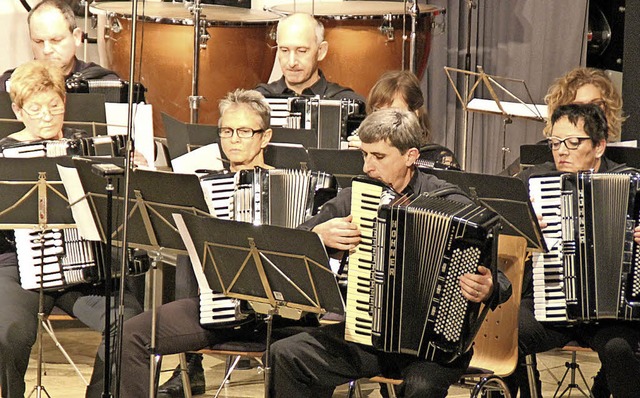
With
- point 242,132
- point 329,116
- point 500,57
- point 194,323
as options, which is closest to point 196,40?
point 329,116

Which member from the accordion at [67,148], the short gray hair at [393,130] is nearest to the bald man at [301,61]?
the accordion at [67,148]

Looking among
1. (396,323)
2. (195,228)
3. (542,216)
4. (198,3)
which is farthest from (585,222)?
(198,3)

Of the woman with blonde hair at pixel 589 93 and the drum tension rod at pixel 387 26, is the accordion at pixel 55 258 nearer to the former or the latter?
the woman with blonde hair at pixel 589 93

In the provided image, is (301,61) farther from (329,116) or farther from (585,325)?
(585,325)

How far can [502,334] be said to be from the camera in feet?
13.9

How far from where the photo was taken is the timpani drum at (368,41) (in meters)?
7.11

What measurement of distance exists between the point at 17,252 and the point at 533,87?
474 cm

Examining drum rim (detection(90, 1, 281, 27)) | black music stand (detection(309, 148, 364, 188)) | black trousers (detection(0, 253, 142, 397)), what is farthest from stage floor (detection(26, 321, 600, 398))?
drum rim (detection(90, 1, 281, 27))

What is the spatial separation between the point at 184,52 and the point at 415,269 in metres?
3.76

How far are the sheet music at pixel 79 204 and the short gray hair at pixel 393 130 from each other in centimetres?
109

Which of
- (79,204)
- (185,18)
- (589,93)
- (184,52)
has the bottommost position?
(79,204)

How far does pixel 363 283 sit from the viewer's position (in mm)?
3850

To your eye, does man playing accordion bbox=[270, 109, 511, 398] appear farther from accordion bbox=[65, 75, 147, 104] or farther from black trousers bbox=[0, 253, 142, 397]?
accordion bbox=[65, 75, 147, 104]

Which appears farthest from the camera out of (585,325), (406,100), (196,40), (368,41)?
(368,41)
